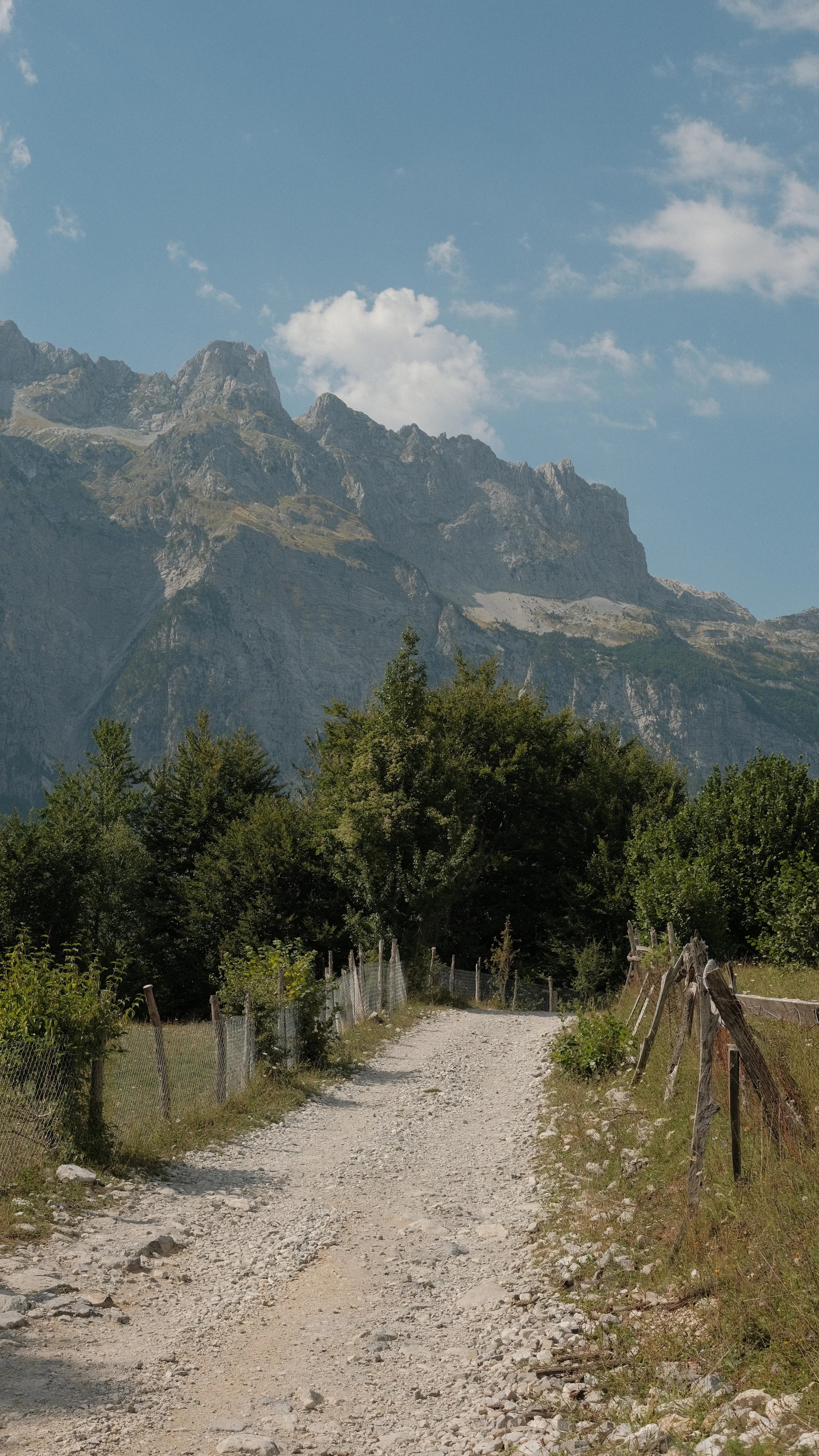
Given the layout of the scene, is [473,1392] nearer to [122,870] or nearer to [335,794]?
[335,794]

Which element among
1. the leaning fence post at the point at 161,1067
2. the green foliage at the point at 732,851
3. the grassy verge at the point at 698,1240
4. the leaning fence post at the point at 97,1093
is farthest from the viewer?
the green foliage at the point at 732,851

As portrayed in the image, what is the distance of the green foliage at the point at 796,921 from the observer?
88.8ft

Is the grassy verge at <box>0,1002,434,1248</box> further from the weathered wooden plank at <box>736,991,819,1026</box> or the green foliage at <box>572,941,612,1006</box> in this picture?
the green foliage at <box>572,941,612,1006</box>

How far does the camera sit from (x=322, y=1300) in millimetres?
9117

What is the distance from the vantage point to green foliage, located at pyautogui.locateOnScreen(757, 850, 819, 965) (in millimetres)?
27078

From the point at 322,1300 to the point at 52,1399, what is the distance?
2759 mm

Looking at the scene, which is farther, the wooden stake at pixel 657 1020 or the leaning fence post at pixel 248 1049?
the leaning fence post at pixel 248 1049

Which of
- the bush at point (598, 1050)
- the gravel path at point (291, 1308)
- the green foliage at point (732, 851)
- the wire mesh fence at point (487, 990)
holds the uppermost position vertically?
the green foliage at point (732, 851)

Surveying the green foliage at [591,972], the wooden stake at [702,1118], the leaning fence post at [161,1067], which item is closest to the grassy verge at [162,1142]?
the leaning fence post at [161,1067]

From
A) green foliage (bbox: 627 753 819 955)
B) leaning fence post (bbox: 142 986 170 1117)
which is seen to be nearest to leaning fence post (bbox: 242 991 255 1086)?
leaning fence post (bbox: 142 986 170 1117)

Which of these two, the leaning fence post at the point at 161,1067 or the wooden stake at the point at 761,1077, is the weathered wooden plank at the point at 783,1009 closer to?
the wooden stake at the point at 761,1077

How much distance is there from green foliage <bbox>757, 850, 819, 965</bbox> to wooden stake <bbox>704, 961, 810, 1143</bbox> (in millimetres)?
19470

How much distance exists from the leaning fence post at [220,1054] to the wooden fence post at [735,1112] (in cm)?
1023

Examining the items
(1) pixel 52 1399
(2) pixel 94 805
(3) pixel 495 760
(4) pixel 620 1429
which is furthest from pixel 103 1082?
(2) pixel 94 805
